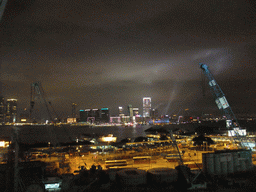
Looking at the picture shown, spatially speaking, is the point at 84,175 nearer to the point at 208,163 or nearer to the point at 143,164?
the point at 143,164

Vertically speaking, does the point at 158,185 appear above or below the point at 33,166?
below

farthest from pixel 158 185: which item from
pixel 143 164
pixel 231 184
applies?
pixel 143 164

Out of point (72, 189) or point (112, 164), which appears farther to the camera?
point (112, 164)

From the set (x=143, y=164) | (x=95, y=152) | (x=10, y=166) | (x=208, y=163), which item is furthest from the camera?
(x=95, y=152)

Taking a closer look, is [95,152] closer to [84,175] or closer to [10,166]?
[84,175]

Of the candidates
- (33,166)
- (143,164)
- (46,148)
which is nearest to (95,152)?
(46,148)

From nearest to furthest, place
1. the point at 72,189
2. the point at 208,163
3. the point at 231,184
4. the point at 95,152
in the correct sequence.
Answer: the point at 72,189, the point at 231,184, the point at 208,163, the point at 95,152

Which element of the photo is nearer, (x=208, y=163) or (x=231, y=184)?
(x=231, y=184)

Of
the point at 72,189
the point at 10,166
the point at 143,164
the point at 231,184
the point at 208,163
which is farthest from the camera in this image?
the point at 143,164

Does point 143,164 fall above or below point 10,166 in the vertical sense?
below
